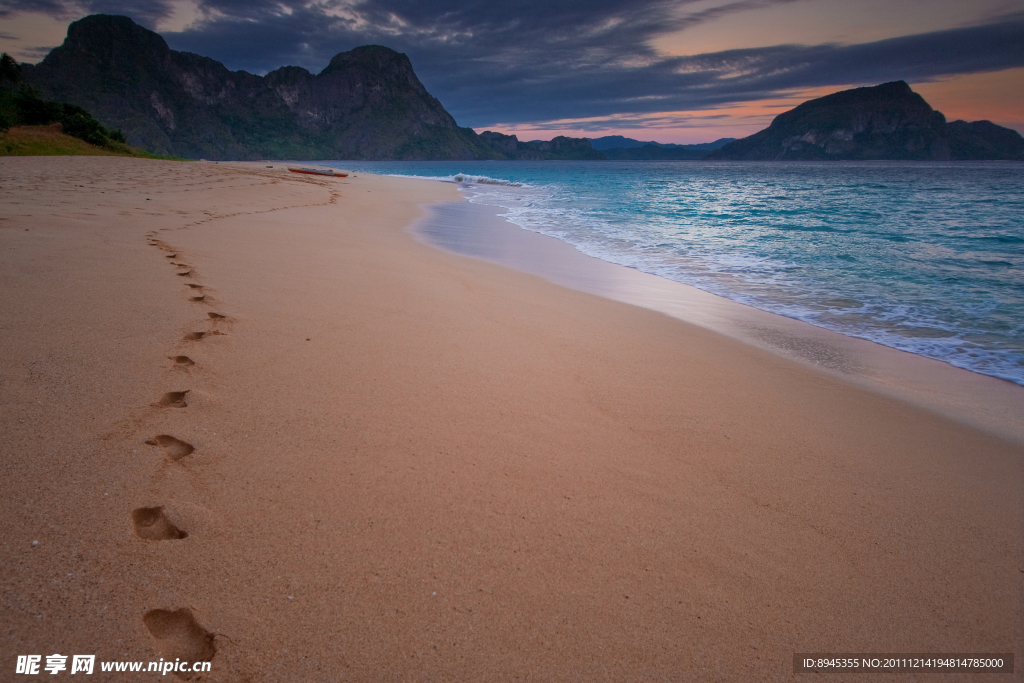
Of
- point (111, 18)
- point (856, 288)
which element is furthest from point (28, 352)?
point (111, 18)

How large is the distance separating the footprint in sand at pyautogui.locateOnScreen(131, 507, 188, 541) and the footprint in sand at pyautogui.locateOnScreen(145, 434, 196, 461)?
30cm

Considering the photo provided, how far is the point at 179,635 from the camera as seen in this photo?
1.17 metres

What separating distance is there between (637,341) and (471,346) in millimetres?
1458

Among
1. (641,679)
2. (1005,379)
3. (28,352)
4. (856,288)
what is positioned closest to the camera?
(641,679)

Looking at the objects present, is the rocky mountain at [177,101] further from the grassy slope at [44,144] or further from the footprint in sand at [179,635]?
the footprint in sand at [179,635]

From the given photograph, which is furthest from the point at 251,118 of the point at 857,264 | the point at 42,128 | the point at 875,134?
the point at 875,134

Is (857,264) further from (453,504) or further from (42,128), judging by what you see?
(42,128)

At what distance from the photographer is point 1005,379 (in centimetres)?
376

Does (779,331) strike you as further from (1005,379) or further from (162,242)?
(162,242)

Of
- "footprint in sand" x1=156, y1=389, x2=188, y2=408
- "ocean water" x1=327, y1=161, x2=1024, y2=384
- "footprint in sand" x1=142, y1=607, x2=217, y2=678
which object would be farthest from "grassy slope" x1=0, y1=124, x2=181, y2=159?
"footprint in sand" x1=142, y1=607, x2=217, y2=678

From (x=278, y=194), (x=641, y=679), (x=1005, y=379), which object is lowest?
(x=641, y=679)

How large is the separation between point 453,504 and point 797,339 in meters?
4.15

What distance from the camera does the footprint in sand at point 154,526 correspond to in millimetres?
1429

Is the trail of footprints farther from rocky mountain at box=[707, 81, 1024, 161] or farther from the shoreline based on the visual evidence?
rocky mountain at box=[707, 81, 1024, 161]
